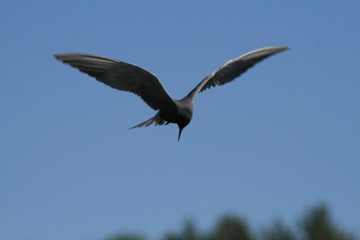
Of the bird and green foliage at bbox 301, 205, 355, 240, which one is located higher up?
the bird

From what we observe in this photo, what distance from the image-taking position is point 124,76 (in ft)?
29.8

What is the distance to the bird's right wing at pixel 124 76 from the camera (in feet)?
28.4

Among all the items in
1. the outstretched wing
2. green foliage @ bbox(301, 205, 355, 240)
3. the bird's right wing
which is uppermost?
the bird's right wing

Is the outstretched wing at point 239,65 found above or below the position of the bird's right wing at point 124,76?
below

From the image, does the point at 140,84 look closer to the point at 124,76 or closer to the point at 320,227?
the point at 124,76

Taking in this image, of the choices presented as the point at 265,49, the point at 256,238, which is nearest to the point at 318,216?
the point at 256,238

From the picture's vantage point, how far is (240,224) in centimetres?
3453

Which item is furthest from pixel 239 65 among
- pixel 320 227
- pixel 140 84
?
pixel 320 227

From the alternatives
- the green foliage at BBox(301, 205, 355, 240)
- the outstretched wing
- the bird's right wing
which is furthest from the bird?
the green foliage at BBox(301, 205, 355, 240)

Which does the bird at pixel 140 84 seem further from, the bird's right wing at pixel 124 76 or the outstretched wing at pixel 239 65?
the outstretched wing at pixel 239 65

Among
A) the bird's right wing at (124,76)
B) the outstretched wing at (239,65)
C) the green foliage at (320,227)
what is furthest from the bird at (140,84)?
the green foliage at (320,227)

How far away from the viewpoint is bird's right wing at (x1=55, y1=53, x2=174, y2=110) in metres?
8.66

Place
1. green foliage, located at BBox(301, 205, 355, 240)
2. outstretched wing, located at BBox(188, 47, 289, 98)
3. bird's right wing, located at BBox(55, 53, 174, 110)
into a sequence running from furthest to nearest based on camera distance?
green foliage, located at BBox(301, 205, 355, 240)
outstretched wing, located at BBox(188, 47, 289, 98)
bird's right wing, located at BBox(55, 53, 174, 110)

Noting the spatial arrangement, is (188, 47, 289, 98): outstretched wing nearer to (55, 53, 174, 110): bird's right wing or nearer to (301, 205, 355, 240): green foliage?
(55, 53, 174, 110): bird's right wing
